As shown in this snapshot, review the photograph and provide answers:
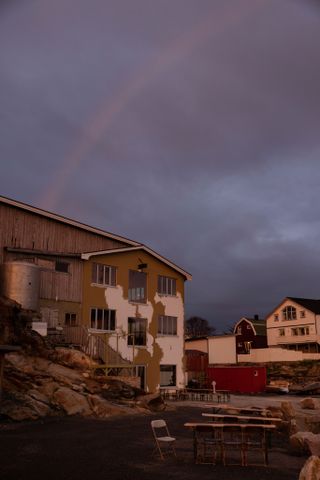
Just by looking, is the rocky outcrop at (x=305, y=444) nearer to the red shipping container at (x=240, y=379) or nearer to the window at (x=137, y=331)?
the window at (x=137, y=331)

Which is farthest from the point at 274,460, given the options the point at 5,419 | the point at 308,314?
the point at 308,314

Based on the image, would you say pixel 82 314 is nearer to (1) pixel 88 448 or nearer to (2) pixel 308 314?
(1) pixel 88 448

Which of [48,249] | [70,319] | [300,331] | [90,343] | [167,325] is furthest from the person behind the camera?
[300,331]

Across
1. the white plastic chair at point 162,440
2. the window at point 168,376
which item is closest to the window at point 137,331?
the window at point 168,376

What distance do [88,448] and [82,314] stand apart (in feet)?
A: 57.8

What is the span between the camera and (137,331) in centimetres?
3397

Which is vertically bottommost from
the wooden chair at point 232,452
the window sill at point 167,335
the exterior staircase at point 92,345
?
the wooden chair at point 232,452

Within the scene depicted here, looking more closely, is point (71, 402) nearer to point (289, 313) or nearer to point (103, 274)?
point (103, 274)

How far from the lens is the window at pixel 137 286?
34.2m

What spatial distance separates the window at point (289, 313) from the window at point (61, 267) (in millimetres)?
39243

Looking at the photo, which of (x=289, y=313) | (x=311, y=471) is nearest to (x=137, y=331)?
(x=311, y=471)

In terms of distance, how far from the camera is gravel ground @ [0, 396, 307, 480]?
33.8ft

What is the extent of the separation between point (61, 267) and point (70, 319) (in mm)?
3246

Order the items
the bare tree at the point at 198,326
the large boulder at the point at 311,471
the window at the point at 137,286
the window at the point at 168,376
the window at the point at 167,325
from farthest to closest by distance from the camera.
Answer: the bare tree at the point at 198,326 → the window at the point at 167,325 → the window at the point at 168,376 → the window at the point at 137,286 → the large boulder at the point at 311,471
